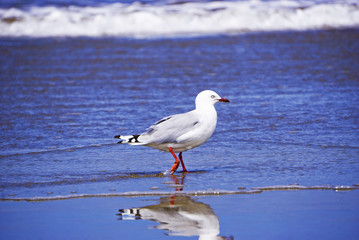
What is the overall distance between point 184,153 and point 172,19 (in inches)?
461

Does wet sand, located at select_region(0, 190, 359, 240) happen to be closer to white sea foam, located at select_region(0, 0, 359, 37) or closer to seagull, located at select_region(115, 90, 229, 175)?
seagull, located at select_region(115, 90, 229, 175)

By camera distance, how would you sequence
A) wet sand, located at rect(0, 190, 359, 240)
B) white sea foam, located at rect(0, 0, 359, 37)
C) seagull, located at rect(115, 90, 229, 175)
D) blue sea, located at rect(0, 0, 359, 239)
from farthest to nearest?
white sea foam, located at rect(0, 0, 359, 37)
seagull, located at rect(115, 90, 229, 175)
blue sea, located at rect(0, 0, 359, 239)
wet sand, located at rect(0, 190, 359, 240)

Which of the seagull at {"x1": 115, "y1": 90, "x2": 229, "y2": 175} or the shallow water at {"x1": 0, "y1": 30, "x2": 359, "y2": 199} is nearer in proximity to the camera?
the shallow water at {"x1": 0, "y1": 30, "x2": 359, "y2": 199}

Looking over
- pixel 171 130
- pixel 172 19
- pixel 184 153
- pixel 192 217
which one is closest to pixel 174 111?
pixel 184 153

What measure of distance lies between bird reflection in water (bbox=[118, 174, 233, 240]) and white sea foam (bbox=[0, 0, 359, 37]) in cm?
1192

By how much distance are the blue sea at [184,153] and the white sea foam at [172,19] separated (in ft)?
2.13

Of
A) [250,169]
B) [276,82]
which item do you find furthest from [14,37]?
[250,169]

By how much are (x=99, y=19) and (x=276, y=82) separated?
363 inches

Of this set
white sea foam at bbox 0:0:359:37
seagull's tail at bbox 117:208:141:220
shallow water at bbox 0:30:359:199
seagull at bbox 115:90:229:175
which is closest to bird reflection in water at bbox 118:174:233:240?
seagull's tail at bbox 117:208:141:220

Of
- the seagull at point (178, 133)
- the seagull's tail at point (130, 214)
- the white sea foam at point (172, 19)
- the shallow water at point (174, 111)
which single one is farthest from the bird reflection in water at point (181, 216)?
the white sea foam at point (172, 19)

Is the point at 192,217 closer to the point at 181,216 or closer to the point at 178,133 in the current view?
the point at 181,216

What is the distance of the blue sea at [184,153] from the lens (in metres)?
4.03

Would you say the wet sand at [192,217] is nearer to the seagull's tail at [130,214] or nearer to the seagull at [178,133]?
the seagull's tail at [130,214]

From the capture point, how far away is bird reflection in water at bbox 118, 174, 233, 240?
3.76 metres
